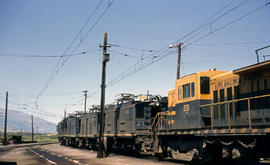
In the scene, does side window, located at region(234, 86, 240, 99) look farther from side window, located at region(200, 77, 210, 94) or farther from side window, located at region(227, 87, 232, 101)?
side window, located at region(200, 77, 210, 94)

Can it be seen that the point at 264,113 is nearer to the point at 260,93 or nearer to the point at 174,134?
the point at 260,93

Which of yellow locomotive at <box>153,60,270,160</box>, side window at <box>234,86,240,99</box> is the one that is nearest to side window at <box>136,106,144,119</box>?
yellow locomotive at <box>153,60,270,160</box>

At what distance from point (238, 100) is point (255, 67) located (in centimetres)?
150

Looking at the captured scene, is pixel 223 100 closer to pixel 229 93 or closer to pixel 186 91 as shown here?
pixel 229 93

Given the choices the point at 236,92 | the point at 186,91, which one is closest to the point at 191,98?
the point at 186,91

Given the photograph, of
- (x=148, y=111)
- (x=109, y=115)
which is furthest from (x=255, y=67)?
Result: (x=109, y=115)

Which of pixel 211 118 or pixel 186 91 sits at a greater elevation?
pixel 186 91

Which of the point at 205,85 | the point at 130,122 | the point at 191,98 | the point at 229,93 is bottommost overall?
the point at 130,122

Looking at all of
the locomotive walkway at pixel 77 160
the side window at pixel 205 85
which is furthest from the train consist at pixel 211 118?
the locomotive walkway at pixel 77 160

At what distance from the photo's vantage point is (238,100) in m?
12.0

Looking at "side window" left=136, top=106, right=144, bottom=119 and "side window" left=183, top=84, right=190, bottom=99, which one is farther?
"side window" left=136, top=106, right=144, bottom=119

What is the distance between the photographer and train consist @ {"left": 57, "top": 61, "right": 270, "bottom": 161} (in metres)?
11.6

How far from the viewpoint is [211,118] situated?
13594 millimetres

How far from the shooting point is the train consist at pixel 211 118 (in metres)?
11.6
